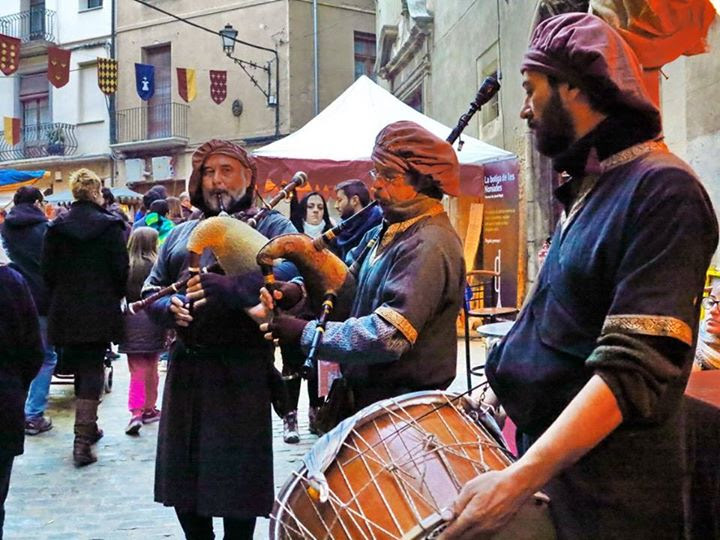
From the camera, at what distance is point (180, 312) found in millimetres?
2857

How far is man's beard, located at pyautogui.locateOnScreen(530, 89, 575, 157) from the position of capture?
1537mm

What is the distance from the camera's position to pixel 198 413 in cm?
299

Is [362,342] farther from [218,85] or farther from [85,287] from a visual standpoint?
[218,85]

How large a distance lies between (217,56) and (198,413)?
65.2 feet

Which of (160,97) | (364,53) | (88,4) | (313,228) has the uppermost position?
(88,4)

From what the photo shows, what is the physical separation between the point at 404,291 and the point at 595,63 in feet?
3.33

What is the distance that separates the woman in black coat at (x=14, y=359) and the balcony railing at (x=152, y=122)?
19.5 meters

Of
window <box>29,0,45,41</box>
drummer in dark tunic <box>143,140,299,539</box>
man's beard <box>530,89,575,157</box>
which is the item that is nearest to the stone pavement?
drummer in dark tunic <box>143,140,299,539</box>

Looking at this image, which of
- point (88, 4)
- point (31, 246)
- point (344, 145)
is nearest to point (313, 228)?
point (344, 145)

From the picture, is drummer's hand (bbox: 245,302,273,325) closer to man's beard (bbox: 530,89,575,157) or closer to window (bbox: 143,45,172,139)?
man's beard (bbox: 530,89,575,157)

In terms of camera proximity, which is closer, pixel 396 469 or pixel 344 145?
pixel 396 469

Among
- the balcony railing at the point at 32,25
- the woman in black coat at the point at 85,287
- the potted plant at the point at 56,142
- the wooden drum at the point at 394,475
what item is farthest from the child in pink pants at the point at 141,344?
the balcony railing at the point at 32,25

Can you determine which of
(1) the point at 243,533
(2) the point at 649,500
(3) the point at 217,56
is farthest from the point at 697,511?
(3) the point at 217,56

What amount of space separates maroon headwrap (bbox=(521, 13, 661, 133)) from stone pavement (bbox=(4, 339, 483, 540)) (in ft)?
10.5
